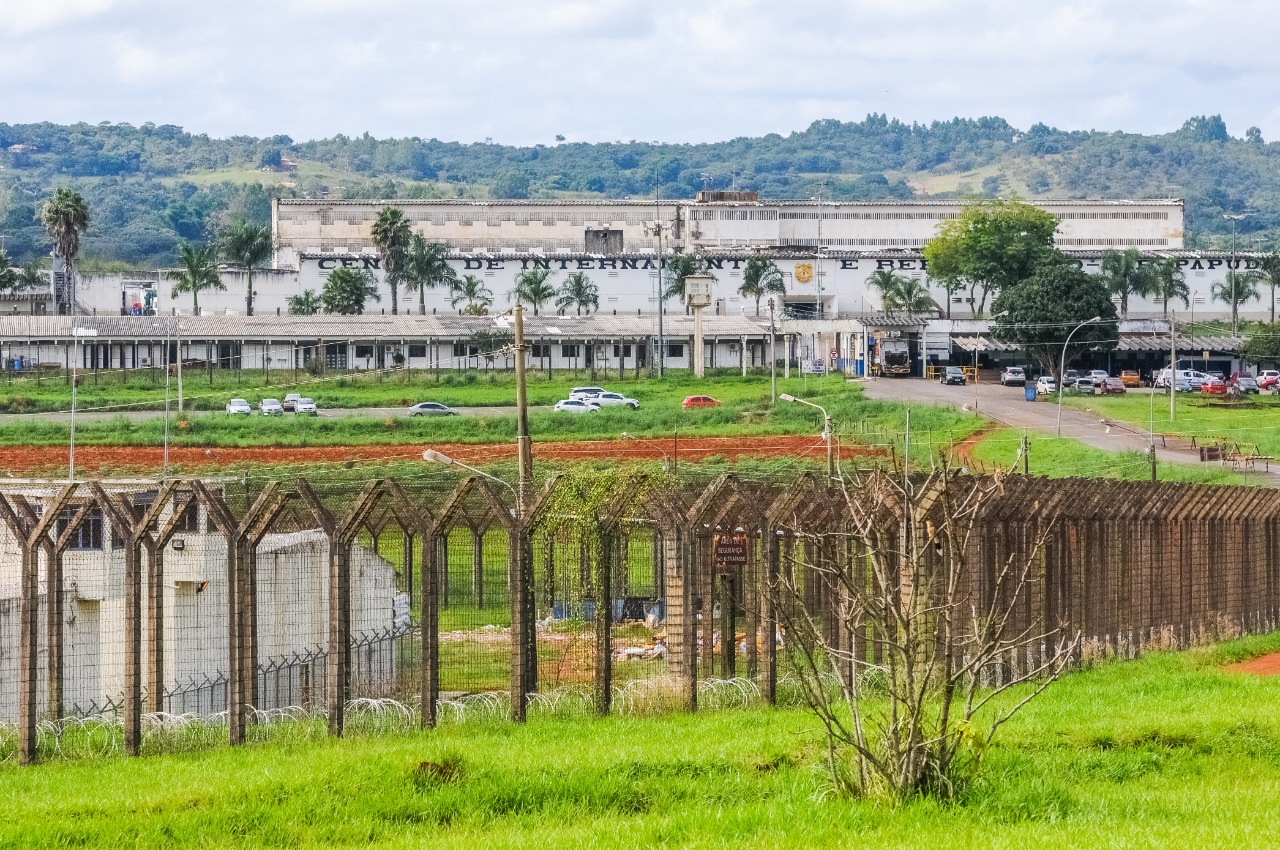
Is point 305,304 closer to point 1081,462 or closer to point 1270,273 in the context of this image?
point 1270,273

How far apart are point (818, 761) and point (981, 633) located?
2.21 metres

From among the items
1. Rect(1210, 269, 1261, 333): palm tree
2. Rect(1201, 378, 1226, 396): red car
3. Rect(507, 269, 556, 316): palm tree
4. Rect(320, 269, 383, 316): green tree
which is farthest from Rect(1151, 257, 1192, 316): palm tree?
Rect(320, 269, 383, 316): green tree

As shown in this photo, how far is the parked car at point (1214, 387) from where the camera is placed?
83.8 meters

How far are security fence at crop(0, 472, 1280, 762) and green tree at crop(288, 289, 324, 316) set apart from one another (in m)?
77.8

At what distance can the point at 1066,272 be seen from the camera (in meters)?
93.1

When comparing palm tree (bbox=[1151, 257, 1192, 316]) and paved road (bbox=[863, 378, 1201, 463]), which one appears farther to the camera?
palm tree (bbox=[1151, 257, 1192, 316])

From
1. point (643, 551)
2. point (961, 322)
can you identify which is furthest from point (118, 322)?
point (643, 551)

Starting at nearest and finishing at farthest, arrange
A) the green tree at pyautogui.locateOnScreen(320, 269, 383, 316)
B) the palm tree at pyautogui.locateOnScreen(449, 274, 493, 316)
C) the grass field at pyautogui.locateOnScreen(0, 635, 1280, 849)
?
the grass field at pyautogui.locateOnScreen(0, 635, 1280, 849), the green tree at pyautogui.locateOnScreen(320, 269, 383, 316), the palm tree at pyautogui.locateOnScreen(449, 274, 493, 316)

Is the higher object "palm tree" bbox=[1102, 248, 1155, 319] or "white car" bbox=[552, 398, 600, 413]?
"palm tree" bbox=[1102, 248, 1155, 319]

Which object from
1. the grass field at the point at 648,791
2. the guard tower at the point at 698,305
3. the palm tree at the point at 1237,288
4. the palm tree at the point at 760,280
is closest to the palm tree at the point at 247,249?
the guard tower at the point at 698,305

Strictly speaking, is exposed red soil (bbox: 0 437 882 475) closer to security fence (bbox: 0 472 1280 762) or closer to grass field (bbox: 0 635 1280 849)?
security fence (bbox: 0 472 1280 762)

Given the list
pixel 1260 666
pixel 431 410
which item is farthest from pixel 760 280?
pixel 1260 666

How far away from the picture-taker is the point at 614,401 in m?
76.1

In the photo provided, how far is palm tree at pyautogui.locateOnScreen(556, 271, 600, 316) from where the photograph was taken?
379ft
